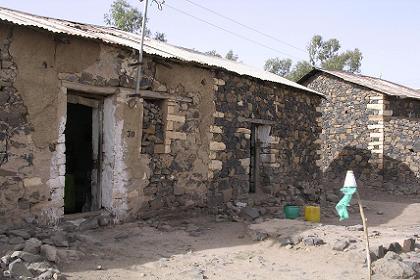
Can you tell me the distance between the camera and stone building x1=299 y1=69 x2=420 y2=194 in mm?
15734

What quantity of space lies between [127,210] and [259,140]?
170 inches

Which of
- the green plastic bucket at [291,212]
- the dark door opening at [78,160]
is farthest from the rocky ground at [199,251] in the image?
the dark door opening at [78,160]

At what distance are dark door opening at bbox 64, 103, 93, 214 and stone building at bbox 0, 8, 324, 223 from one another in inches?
0.8

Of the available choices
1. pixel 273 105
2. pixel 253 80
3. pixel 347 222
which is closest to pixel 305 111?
pixel 273 105

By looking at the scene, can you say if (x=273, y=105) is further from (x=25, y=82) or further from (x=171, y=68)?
(x=25, y=82)

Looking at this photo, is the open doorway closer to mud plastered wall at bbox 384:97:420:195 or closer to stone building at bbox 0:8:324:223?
stone building at bbox 0:8:324:223

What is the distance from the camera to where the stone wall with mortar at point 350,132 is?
15.9 meters

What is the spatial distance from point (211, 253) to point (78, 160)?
3.42 metres

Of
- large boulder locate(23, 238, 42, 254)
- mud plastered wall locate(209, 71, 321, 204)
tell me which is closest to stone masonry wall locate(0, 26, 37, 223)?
large boulder locate(23, 238, 42, 254)

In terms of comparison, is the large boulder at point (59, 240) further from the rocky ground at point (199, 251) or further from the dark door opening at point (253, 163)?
the dark door opening at point (253, 163)

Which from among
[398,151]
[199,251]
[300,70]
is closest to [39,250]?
[199,251]

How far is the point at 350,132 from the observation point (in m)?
16.5

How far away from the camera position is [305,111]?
1222cm

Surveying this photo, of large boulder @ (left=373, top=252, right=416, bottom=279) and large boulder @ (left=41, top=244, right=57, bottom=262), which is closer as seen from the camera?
large boulder @ (left=41, top=244, right=57, bottom=262)
